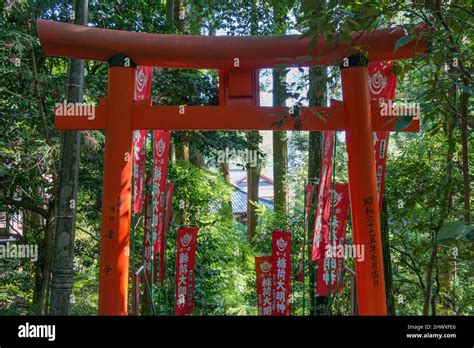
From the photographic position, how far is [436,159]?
6176 millimetres

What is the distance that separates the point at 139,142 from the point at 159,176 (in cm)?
59

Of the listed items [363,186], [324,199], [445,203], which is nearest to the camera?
[445,203]

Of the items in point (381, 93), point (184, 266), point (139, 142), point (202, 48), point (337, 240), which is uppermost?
point (202, 48)

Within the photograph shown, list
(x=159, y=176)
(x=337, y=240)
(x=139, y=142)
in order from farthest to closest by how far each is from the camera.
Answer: (x=159, y=176) → (x=337, y=240) → (x=139, y=142)

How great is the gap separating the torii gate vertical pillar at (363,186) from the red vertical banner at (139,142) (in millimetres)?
1805

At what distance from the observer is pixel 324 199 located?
5031mm

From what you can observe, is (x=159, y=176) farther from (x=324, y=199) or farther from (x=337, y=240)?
(x=337, y=240)

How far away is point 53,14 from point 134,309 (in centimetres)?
348

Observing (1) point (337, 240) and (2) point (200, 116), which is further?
(1) point (337, 240)

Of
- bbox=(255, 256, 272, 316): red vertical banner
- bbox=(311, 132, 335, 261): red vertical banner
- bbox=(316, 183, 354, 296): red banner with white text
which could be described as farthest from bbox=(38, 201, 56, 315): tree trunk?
bbox=(316, 183, 354, 296): red banner with white text

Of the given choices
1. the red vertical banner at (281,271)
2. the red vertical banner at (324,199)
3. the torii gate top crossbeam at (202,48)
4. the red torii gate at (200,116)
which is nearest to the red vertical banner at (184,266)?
the red vertical banner at (281,271)

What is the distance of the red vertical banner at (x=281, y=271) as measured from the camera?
18.7 feet

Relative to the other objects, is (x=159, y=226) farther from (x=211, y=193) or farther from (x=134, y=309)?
(x=211, y=193)

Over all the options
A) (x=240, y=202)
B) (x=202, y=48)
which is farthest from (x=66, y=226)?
(x=240, y=202)
